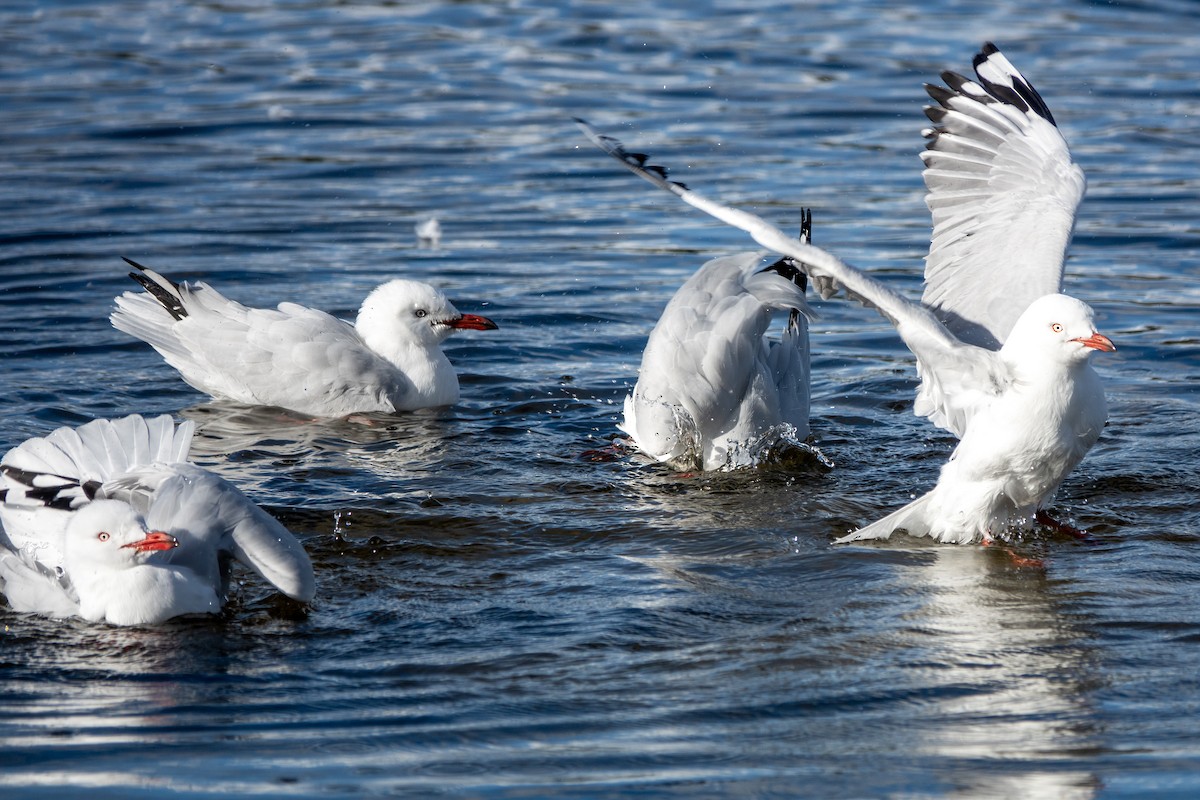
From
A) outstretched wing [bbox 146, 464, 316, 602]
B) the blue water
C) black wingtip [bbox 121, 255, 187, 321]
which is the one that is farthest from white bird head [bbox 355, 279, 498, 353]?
outstretched wing [bbox 146, 464, 316, 602]

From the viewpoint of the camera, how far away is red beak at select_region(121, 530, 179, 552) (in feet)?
17.5

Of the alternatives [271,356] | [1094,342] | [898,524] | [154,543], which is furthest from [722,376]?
[154,543]

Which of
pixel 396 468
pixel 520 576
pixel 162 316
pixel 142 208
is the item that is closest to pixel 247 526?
pixel 520 576

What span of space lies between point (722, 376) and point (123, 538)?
9.12 feet

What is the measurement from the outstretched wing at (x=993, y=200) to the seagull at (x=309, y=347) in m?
2.39

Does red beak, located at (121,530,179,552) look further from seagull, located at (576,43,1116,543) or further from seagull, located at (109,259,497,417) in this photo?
seagull, located at (109,259,497,417)

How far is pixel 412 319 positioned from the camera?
855 cm

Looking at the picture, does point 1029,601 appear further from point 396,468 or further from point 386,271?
point 386,271

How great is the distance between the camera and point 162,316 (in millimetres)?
8688

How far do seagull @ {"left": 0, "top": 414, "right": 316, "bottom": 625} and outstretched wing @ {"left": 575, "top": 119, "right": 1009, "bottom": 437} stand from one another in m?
1.96

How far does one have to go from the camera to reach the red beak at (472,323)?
27.8ft

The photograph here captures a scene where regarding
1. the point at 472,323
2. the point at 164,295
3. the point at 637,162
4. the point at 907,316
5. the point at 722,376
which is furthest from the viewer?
the point at 164,295

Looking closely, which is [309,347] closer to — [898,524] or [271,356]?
[271,356]

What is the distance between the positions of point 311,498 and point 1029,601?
2955 mm
